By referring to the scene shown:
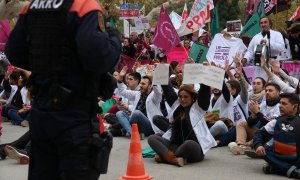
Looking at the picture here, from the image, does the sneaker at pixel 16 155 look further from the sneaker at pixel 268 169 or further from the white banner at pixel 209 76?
the sneaker at pixel 268 169

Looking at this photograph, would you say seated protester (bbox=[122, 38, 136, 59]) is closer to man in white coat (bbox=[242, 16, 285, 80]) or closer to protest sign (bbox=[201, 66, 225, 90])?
man in white coat (bbox=[242, 16, 285, 80])

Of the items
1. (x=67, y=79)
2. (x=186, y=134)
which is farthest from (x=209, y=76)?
(x=67, y=79)

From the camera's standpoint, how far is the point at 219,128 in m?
9.14

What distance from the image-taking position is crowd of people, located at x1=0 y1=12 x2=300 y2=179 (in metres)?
6.90

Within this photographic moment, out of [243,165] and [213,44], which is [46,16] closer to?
[243,165]

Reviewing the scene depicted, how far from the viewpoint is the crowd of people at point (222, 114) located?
6902mm

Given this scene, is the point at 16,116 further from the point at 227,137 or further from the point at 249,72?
the point at 227,137

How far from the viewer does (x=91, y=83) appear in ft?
11.7

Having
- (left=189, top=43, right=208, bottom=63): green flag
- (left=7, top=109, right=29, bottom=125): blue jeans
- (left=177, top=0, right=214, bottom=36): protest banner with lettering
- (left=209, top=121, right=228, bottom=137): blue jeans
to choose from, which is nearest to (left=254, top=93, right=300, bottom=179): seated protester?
(left=209, top=121, right=228, bottom=137): blue jeans

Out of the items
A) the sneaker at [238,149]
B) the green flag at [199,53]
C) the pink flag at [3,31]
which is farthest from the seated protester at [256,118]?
the pink flag at [3,31]

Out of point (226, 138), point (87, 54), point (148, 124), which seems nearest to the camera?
point (87, 54)

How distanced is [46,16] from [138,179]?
3.39 m

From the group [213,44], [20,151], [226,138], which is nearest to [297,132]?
[226,138]

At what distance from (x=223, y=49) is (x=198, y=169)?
13.7 ft
